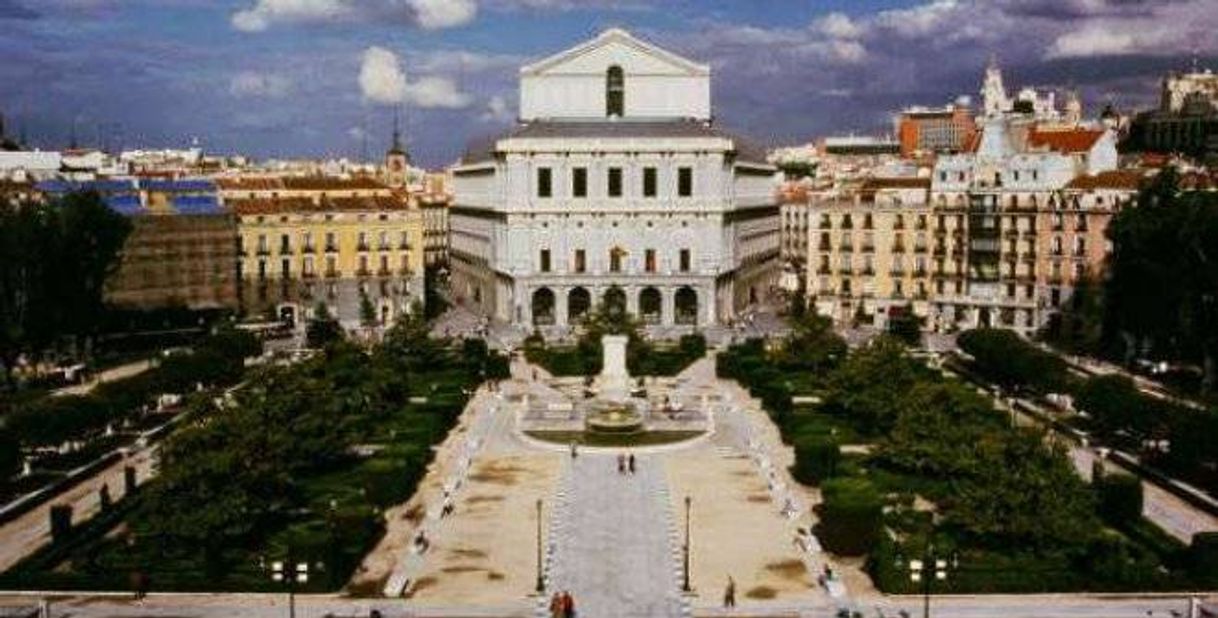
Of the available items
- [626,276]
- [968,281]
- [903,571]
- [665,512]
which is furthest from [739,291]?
[903,571]

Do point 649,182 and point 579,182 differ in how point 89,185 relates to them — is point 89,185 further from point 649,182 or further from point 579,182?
point 649,182

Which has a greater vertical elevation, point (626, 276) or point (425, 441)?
point (626, 276)

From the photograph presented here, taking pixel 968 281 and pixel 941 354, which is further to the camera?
pixel 968 281

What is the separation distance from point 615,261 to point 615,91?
16957mm

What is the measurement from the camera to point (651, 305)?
96750 mm

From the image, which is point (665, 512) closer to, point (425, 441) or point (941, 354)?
point (425, 441)

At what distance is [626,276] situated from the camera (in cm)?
9481

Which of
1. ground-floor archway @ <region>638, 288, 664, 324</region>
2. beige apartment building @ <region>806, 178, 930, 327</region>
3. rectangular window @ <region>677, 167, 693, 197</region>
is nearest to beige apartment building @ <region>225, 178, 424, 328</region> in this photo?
ground-floor archway @ <region>638, 288, 664, 324</region>

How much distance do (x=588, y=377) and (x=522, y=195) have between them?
25.1 m

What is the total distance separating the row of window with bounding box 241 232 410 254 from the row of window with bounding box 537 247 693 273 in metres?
13.8

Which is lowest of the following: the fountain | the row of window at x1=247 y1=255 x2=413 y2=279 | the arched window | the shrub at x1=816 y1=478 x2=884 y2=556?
the shrub at x1=816 y1=478 x2=884 y2=556

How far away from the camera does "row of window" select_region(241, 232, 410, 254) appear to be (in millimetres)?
100250

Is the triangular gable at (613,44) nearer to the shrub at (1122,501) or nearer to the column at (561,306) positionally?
the column at (561,306)

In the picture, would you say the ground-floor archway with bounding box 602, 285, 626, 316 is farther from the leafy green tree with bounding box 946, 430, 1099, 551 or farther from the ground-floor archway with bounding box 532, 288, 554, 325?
the leafy green tree with bounding box 946, 430, 1099, 551
